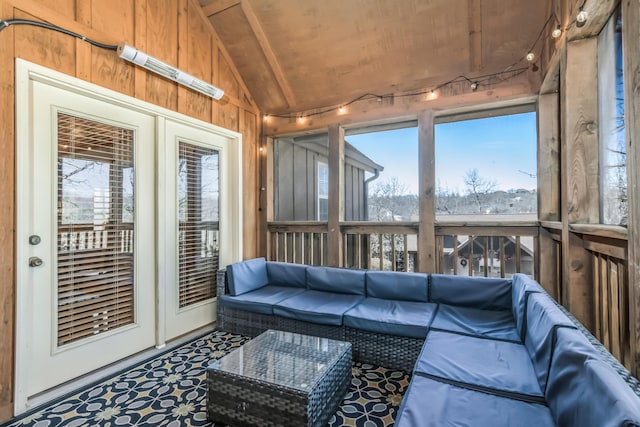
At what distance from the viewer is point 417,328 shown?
235 centimetres

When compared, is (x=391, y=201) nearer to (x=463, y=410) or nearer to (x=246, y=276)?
(x=246, y=276)

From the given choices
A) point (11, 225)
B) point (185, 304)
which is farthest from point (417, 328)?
point (11, 225)

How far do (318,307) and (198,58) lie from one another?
2.89 metres

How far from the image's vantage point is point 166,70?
9.37ft

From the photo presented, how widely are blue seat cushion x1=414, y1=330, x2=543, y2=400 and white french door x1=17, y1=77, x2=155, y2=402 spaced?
2.44 metres

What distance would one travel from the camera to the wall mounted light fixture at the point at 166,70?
8.36 feet

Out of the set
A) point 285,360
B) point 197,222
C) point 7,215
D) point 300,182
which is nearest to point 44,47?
point 7,215

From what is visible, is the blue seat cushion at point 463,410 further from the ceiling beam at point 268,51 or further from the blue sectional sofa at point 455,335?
the ceiling beam at point 268,51

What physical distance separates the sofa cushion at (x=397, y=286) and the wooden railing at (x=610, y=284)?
1255 mm

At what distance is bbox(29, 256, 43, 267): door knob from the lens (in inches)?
83.0

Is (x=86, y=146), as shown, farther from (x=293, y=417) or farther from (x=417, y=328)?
(x=417, y=328)

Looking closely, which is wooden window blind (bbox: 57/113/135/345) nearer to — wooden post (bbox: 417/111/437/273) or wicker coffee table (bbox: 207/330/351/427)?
wicker coffee table (bbox: 207/330/351/427)

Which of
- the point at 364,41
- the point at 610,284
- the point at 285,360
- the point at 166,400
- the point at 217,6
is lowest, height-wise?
the point at 166,400

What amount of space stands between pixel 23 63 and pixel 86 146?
0.63 m
